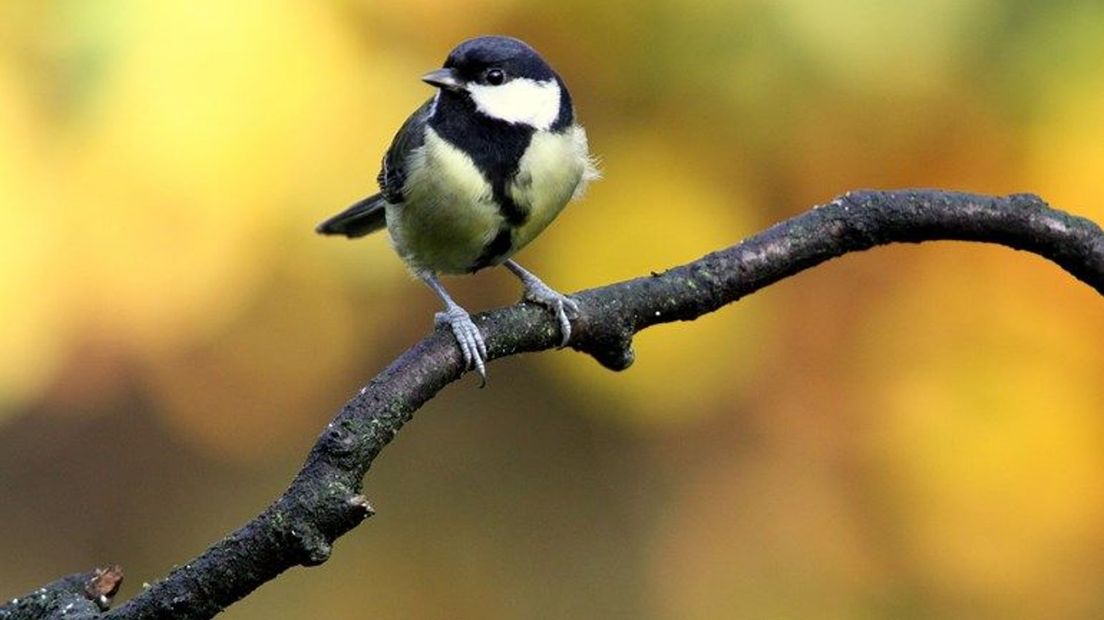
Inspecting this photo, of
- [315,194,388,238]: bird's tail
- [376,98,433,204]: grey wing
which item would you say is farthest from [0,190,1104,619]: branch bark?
[315,194,388,238]: bird's tail

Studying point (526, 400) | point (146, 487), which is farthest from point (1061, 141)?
point (146, 487)

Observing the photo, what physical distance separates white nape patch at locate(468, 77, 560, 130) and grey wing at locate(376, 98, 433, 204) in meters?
0.09

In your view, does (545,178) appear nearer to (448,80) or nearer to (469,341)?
(448,80)

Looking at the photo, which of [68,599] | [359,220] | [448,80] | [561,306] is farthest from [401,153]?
[68,599]

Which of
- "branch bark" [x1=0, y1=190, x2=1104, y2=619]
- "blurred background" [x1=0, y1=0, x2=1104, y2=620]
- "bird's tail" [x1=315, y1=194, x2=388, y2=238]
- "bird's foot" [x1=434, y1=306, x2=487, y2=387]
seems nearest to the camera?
"branch bark" [x1=0, y1=190, x2=1104, y2=619]

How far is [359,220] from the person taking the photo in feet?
5.83

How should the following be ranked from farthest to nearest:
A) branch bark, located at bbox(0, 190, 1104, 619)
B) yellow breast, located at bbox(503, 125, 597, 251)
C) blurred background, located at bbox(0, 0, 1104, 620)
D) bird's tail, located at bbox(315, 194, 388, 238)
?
blurred background, located at bbox(0, 0, 1104, 620)
bird's tail, located at bbox(315, 194, 388, 238)
yellow breast, located at bbox(503, 125, 597, 251)
branch bark, located at bbox(0, 190, 1104, 619)

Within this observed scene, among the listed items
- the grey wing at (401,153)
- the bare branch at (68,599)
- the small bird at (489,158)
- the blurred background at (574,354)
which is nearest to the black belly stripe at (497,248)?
the small bird at (489,158)

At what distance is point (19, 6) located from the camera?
199 cm

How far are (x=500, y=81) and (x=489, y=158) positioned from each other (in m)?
0.08

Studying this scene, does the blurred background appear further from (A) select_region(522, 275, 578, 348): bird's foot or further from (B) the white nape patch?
(A) select_region(522, 275, 578, 348): bird's foot

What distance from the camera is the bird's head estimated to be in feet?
4.75

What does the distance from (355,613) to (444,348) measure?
1.06m

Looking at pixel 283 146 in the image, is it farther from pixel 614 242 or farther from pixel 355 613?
pixel 355 613
